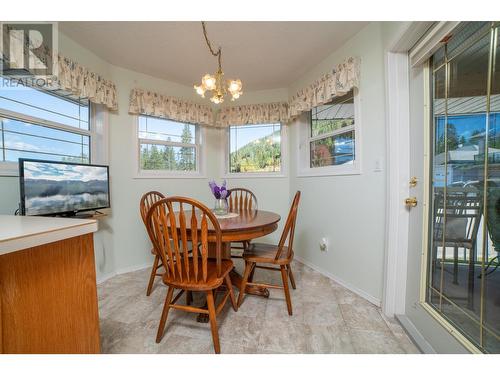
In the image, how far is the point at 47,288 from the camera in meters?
0.71

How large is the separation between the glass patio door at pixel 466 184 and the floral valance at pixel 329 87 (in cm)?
66

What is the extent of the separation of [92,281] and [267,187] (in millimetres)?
2341

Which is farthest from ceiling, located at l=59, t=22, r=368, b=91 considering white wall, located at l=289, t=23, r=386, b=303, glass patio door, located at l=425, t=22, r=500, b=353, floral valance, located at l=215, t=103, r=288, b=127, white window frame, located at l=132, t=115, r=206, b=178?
glass patio door, located at l=425, t=22, r=500, b=353

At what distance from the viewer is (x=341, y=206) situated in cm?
204

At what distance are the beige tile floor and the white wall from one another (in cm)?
25

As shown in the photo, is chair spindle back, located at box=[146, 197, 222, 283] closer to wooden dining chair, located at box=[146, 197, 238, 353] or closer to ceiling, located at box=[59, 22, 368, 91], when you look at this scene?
wooden dining chair, located at box=[146, 197, 238, 353]

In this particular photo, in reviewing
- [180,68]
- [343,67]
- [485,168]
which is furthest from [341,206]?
[180,68]

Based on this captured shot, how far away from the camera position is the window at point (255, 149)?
3.00 metres

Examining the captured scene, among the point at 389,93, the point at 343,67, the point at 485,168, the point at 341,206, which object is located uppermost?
the point at 343,67

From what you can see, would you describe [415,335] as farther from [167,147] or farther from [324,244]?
[167,147]

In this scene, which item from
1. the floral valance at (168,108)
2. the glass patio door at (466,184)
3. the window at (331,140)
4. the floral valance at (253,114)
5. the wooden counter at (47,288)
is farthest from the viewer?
the floral valance at (253,114)

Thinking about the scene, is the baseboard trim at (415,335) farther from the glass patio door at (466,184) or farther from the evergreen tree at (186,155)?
the evergreen tree at (186,155)

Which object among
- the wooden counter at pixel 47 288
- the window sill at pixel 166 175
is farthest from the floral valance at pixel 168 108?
the wooden counter at pixel 47 288
